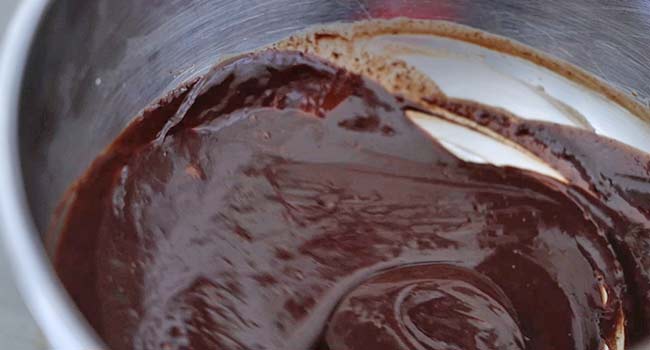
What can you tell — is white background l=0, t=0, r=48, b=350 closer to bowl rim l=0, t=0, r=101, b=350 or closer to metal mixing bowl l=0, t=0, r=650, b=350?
metal mixing bowl l=0, t=0, r=650, b=350

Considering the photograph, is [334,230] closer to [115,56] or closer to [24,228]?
[115,56]

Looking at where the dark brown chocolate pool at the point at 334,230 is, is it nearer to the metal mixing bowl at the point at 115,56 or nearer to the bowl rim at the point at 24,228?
the metal mixing bowl at the point at 115,56

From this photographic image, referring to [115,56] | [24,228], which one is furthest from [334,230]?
[24,228]

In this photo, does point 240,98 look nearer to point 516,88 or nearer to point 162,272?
point 162,272

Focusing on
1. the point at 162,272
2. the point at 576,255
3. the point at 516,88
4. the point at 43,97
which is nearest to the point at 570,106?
the point at 516,88

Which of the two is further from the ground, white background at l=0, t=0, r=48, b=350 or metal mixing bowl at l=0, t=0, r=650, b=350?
metal mixing bowl at l=0, t=0, r=650, b=350

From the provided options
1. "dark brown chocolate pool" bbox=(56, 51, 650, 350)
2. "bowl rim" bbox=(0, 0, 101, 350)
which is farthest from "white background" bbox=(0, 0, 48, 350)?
"bowl rim" bbox=(0, 0, 101, 350)

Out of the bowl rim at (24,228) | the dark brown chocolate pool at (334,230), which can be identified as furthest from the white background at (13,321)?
the bowl rim at (24,228)
